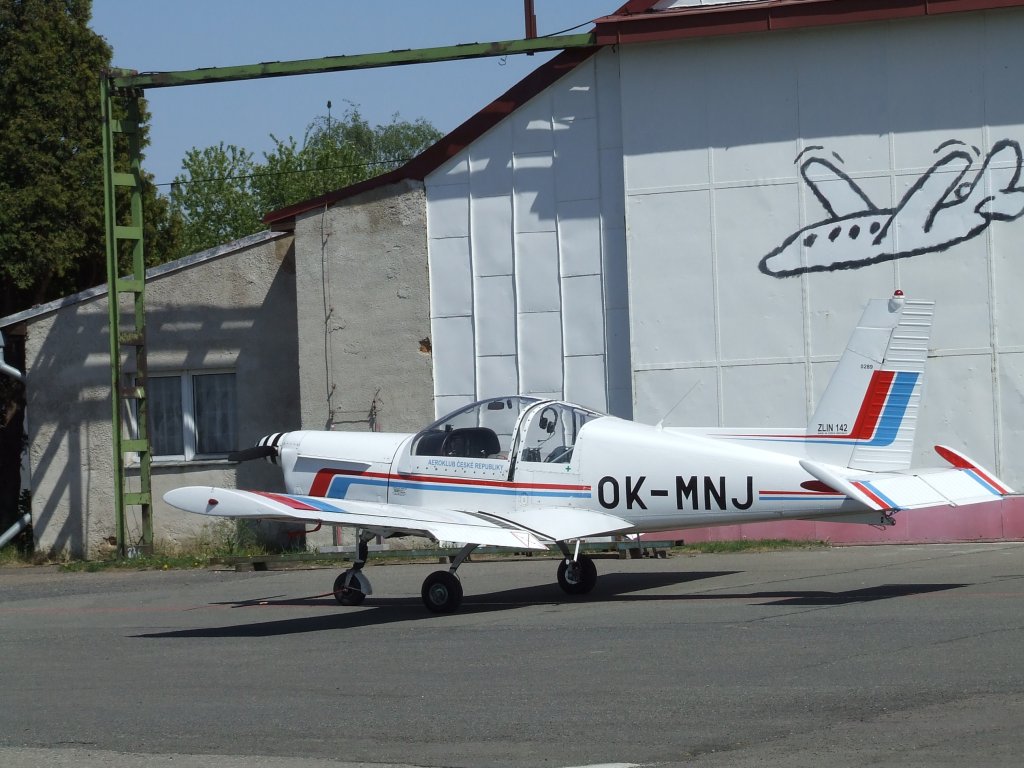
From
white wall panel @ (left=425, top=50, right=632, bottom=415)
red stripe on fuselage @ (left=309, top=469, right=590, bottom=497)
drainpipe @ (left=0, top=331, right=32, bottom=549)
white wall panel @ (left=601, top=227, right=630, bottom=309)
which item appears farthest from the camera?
drainpipe @ (left=0, top=331, right=32, bottom=549)

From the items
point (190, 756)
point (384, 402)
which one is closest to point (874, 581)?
point (190, 756)

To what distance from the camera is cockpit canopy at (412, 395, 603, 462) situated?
1264 centimetres

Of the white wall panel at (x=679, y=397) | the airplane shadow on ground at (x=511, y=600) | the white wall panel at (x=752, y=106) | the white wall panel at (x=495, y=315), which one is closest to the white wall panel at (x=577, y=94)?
the white wall panel at (x=752, y=106)

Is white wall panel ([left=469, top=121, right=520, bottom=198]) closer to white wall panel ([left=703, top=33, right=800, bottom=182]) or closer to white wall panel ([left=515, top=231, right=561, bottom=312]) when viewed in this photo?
white wall panel ([left=515, top=231, right=561, bottom=312])

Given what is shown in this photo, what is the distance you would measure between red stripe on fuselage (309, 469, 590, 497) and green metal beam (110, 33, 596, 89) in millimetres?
7986

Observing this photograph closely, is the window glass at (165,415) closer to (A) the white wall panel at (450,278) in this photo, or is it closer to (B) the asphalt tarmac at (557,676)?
(A) the white wall panel at (450,278)

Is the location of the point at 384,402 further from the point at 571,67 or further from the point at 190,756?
the point at 190,756

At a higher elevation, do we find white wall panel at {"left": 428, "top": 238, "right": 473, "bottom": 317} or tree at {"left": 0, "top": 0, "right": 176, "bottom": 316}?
tree at {"left": 0, "top": 0, "right": 176, "bottom": 316}

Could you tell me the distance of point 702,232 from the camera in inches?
713

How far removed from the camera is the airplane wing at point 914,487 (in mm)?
10656

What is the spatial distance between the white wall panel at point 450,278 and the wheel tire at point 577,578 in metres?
6.92

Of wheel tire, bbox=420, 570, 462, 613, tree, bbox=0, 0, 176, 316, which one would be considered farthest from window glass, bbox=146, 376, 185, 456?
wheel tire, bbox=420, 570, 462, 613

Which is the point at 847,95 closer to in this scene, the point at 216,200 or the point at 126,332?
the point at 126,332

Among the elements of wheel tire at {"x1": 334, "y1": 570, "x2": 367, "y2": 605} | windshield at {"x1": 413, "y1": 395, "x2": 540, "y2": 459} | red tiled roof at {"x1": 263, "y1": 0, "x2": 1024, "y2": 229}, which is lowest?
wheel tire at {"x1": 334, "y1": 570, "x2": 367, "y2": 605}
